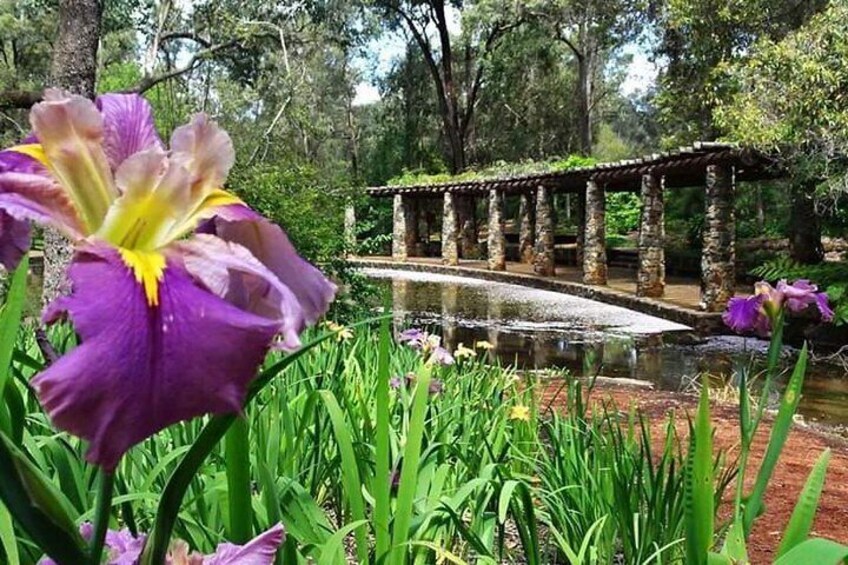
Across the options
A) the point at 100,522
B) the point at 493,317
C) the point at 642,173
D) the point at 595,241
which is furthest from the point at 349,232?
the point at 595,241

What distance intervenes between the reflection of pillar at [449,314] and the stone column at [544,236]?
97.3 inches

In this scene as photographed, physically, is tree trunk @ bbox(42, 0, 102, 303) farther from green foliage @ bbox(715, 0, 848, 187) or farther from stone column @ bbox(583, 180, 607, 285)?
stone column @ bbox(583, 180, 607, 285)

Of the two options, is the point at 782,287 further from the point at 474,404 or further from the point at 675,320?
the point at 675,320

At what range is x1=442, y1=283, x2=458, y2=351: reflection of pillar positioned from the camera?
1241 cm

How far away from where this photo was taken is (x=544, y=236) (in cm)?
2117

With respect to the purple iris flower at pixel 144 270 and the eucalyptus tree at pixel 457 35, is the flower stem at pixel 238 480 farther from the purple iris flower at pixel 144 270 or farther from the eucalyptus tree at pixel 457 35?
the eucalyptus tree at pixel 457 35

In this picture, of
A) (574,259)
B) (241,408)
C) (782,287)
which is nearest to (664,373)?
(782,287)

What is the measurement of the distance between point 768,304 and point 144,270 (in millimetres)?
1661

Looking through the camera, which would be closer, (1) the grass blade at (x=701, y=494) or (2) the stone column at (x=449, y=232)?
(1) the grass blade at (x=701, y=494)

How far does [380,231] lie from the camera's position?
1307 inches

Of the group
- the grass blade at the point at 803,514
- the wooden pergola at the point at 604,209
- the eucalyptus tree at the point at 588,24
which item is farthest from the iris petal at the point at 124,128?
the eucalyptus tree at the point at 588,24

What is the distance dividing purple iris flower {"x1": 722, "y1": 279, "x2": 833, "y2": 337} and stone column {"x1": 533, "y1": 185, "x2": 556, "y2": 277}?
19.1m

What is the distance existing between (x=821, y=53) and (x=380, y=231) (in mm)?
Result: 23170

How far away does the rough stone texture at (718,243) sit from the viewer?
14.3 m
